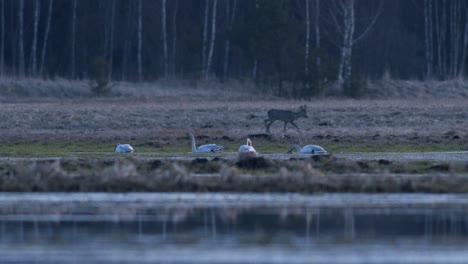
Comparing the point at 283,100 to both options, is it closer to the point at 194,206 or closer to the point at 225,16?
the point at 225,16

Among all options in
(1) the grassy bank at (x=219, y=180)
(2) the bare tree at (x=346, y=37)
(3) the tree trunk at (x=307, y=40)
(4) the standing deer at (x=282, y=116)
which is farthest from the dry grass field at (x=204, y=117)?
(1) the grassy bank at (x=219, y=180)

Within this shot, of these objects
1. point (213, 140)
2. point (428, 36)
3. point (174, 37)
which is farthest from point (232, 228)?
point (428, 36)

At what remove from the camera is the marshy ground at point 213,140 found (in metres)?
22.4

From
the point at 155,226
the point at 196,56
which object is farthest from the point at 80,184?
the point at 196,56

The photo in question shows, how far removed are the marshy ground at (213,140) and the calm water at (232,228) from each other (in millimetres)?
1062

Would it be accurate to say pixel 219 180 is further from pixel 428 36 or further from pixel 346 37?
pixel 428 36

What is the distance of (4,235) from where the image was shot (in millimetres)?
16516

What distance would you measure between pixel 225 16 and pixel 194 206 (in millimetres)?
52012

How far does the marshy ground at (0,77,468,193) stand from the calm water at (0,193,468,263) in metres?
1.06

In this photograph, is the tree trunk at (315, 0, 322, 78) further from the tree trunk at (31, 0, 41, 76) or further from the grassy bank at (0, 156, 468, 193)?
the grassy bank at (0, 156, 468, 193)

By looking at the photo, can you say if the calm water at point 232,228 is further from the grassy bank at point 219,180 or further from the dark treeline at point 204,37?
the dark treeline at point 204,37

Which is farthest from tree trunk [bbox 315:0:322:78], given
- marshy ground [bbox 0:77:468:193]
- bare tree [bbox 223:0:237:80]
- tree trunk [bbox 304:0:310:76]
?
bare tree [bbox 223:0:237:80]

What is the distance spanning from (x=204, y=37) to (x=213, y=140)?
1260 inches

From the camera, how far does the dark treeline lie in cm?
6562
